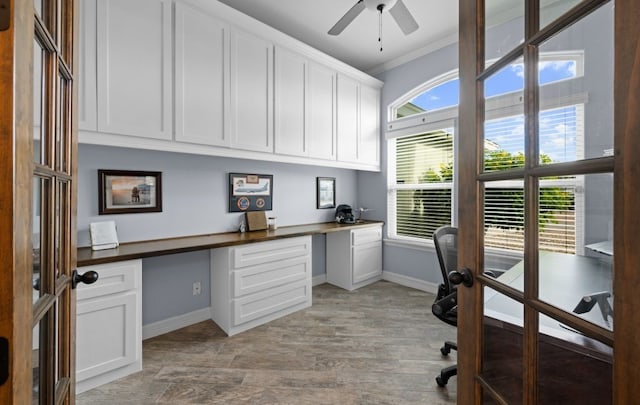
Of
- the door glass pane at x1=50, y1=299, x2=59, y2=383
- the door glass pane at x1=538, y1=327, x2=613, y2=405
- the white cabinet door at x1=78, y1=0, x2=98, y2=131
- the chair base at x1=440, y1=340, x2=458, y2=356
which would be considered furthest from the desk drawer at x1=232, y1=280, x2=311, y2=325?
the door glass pane at x1=538, y1=327, x2=613, y2=405

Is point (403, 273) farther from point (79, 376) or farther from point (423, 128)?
point (79, 376)

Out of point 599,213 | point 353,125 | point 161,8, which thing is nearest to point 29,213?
point 599,213

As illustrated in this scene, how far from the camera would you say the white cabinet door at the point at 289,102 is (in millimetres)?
2863

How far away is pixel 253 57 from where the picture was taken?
104 inches

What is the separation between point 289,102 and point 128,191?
1.79 meters

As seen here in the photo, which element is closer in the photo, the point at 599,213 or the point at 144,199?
the point at 599,213

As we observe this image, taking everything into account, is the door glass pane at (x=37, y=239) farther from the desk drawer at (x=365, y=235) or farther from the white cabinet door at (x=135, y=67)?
the desk drawer at (x=365, y=235)

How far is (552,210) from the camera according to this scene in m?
0.68

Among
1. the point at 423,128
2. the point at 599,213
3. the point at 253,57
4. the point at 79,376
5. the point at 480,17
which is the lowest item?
the point at 79,376

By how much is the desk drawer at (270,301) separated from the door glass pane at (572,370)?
224cm

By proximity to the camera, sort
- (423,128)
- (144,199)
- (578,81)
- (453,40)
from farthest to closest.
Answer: (423,128)
(453,40)
(144,199)
(578,81)

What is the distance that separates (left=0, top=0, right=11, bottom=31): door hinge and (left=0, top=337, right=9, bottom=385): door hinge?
1.64 feet

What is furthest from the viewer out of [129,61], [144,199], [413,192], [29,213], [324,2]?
[413,192]

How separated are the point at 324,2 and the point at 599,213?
2.87 meters
